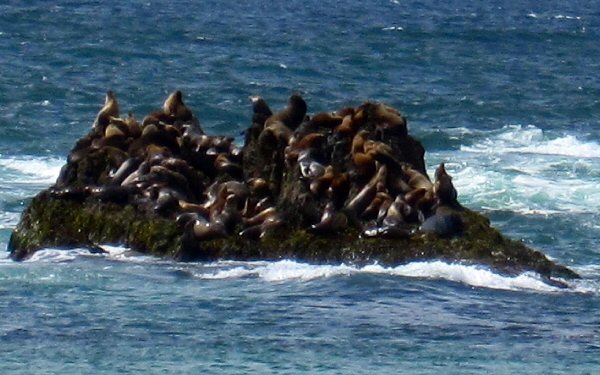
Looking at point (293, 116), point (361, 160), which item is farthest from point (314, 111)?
point (361, 160)

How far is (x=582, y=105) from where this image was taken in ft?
122

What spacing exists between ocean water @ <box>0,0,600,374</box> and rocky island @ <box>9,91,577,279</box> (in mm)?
296

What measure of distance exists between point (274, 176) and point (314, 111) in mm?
17151

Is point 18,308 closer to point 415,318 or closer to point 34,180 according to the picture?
point 415,318

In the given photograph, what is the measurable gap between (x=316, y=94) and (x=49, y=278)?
2221 centimetres

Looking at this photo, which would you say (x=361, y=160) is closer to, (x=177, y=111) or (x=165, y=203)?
(x=165, y=203)

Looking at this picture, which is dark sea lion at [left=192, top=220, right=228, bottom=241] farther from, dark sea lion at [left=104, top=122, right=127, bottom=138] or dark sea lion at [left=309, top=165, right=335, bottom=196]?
dark sea lion at [left=104, top=122, right=127, bottom=138]

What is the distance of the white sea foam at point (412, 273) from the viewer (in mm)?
16234

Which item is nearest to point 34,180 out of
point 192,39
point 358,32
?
point 192,39

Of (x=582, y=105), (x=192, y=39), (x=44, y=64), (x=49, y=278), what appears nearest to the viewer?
(x=49, y=278)

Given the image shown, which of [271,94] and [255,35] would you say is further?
[255,35]

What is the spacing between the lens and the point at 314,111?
3531 cm

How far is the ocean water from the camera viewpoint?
13.7 metres

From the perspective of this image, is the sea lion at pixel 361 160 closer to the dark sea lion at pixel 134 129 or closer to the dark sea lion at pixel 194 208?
the dark sea lion at pixel 194 208
